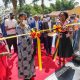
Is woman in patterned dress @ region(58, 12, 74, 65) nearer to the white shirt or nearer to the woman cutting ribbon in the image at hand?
the woman cutting ribbon

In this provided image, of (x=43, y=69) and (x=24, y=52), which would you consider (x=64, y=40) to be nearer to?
(x=43, y=69)

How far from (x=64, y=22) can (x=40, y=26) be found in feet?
10.6

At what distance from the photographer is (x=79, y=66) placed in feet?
13.3

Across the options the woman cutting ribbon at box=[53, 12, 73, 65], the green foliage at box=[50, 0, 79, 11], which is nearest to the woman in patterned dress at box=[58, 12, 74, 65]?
the woman cutting ribbon at box=[53, 12, 73, 65]

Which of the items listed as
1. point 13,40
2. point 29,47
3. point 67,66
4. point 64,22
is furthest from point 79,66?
point 13,40

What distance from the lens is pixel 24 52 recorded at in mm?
5426

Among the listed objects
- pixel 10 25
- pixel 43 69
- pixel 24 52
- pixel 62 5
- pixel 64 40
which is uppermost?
pixel 24 52

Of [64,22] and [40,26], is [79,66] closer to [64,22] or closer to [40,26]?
[64,22]

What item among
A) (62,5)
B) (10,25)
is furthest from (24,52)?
(62,5)

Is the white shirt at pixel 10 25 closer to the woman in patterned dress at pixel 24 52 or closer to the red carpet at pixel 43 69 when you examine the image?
the red carpet at pixel 43 69

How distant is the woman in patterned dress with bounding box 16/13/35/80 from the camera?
5391mm

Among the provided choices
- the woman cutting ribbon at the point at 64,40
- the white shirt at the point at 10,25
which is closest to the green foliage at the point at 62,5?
the white shirt at the point at 10,25

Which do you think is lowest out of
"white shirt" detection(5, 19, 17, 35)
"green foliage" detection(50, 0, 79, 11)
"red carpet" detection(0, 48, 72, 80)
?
"green foliage" detection(50, 0, 79, 11)

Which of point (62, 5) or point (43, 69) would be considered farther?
point (62, 5)
